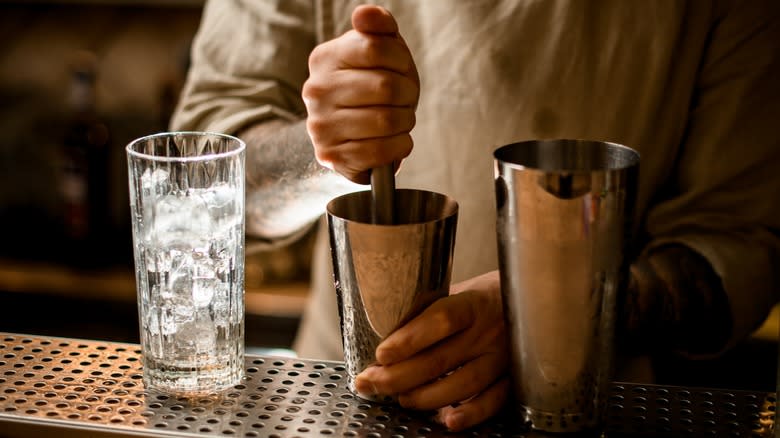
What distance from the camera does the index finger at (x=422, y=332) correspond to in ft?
2.81

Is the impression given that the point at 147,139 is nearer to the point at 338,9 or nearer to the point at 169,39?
the point at 338,9

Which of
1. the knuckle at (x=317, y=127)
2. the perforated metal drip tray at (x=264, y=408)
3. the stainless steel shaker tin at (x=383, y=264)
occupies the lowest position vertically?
the perforated metal drip tray at (x=264, y=408)

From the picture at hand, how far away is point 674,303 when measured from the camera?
4.71 feet

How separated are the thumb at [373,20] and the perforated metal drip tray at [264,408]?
0.34 metres

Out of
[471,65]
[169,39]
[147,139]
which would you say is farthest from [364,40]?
[169,39]

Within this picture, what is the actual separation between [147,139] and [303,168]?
433mm

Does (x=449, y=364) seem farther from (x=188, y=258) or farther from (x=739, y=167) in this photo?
(x=739, y=167)

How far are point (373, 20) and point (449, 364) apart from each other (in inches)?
12.5

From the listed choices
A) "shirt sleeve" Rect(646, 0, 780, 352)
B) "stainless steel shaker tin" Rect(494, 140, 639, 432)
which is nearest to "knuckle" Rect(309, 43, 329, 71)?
"stainless steel shaker tin" Rect(494, 140, 639, 432)

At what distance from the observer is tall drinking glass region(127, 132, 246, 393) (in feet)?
2.89

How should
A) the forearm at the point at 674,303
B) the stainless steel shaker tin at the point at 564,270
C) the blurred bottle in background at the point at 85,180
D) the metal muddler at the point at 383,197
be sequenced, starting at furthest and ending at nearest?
the blurred bottle in background at the point at 85,180 → the forearm at the point at 674,303 → the metal muddler at the point at 383,197 → the stainless steel shaker tin at the point at 564,270

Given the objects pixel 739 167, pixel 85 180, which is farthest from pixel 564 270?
pixel 85 180

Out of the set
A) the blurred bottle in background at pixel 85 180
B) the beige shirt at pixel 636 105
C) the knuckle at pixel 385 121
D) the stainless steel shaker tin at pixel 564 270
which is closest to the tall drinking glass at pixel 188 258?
the knuckle at pixel 385 121

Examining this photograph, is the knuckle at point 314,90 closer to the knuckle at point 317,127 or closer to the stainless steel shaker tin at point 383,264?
the knuckle at point 317,127
